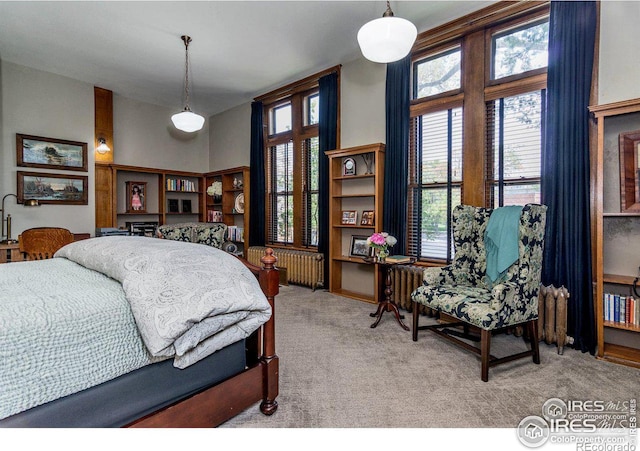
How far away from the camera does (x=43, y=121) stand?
4566 mm

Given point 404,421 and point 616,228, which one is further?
point 616,228

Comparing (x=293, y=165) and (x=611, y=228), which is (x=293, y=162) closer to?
(x=293, y=165)

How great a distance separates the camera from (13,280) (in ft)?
5.40

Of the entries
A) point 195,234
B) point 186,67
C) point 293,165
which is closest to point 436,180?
point 293,165

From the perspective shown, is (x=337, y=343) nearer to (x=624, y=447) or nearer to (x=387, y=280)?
(x=387, y=280)

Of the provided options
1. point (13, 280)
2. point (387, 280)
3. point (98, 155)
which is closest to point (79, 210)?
point (98, 155)

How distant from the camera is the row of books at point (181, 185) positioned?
594cm

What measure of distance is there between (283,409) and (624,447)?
1.51 meters

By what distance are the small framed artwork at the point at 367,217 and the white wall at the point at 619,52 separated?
92.8 inches

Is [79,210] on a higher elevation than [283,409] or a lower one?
higher

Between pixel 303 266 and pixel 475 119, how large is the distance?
2864mm

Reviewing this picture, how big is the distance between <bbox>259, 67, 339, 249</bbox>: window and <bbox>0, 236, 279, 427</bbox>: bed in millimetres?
3236

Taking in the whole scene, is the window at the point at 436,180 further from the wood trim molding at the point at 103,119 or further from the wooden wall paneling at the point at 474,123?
the wood trim molding at the point at 103,119

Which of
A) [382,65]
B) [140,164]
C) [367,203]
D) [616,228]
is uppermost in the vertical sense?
[382,65]
